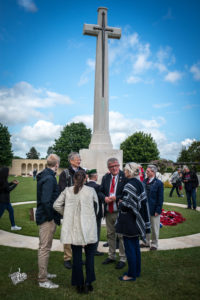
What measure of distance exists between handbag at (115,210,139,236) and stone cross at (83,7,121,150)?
12.8ft

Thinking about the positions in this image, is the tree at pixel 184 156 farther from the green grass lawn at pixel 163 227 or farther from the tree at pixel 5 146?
the green grass lawn at pixel 163 227

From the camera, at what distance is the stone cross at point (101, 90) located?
7.77 m

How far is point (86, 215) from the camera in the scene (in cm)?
325

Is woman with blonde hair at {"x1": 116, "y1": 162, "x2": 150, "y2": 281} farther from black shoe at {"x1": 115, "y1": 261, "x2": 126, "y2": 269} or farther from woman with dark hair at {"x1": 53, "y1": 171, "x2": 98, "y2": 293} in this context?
woman with dark hair at {"x1": 53, "y1": 171, "x2": 98, "y2": 293}

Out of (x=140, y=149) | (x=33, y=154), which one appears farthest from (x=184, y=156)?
(x=33, y=154)

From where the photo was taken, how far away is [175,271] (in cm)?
406

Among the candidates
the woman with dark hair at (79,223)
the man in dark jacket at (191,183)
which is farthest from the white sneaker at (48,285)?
Result: the man in dark jacket at (191,183)

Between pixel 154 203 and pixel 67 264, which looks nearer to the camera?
pixel 67 264

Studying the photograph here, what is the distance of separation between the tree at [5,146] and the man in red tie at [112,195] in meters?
44.4

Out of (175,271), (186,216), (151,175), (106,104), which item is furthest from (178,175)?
(175,271)

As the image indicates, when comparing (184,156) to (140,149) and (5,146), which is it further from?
(5,146)

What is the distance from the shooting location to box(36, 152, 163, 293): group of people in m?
3.24

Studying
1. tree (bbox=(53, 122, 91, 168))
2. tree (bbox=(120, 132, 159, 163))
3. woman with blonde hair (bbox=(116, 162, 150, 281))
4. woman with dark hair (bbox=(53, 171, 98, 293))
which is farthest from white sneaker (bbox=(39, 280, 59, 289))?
tree (bbox=(120, 132, 159, 163))

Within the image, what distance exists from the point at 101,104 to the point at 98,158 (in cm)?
191
